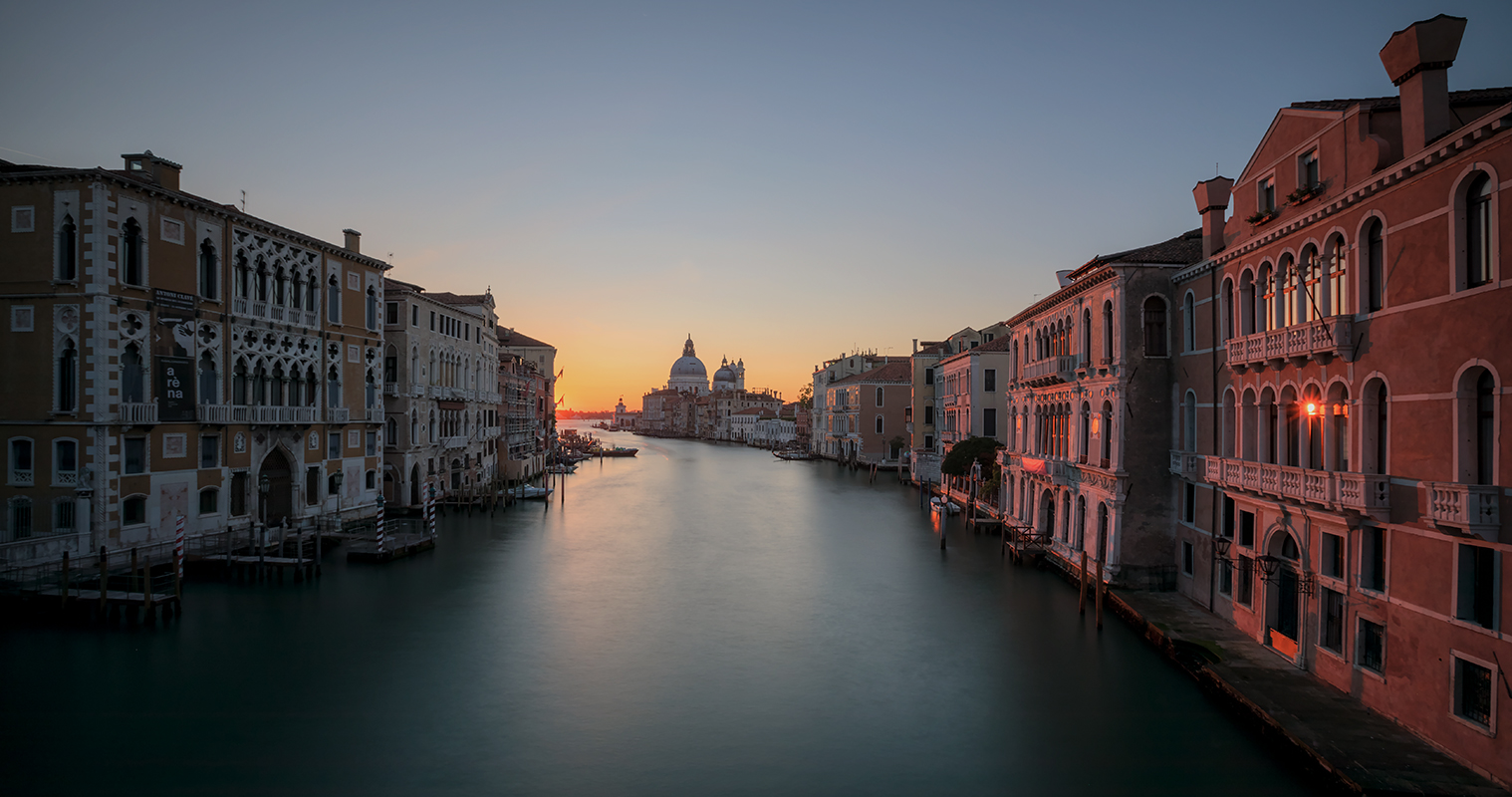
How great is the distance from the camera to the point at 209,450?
2077cm

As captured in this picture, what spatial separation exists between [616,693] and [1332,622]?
10224mm

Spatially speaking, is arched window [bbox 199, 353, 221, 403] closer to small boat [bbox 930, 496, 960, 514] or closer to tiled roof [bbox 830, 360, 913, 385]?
small boat [bbox 930, 496, 960, 514]

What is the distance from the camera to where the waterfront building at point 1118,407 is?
16875mm

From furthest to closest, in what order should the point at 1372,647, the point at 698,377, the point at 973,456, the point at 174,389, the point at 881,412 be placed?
the point at 698,377 → the point at 881,412 → the point at 973,456 → the point at 174,389 → the point at 1372,647

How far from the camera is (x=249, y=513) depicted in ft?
72.3

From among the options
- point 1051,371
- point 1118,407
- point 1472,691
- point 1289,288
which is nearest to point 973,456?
point 1051,371

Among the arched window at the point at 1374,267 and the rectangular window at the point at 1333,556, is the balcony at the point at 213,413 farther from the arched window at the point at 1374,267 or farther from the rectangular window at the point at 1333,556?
the arched window at the point at 1374,267

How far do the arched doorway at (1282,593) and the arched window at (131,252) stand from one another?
23.2m

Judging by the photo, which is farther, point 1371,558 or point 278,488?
point 278,488

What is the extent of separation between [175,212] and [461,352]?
1579 cm

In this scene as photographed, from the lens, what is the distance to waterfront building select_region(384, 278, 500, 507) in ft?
98.7

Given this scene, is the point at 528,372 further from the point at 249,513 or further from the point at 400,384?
the point at 249,513

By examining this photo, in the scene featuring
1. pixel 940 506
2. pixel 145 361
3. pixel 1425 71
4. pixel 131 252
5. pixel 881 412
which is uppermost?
pixel 1425 71

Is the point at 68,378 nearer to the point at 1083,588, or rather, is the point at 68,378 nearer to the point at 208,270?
the point at 208,270
